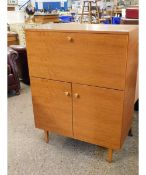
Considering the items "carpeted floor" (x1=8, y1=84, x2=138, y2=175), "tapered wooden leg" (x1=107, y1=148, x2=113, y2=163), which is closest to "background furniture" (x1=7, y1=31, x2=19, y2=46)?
"carpeted floor" (x1=8, y1=84, x2=138, y2=175)

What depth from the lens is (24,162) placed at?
5.78 ft

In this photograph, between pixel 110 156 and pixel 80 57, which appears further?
pixel 110 156

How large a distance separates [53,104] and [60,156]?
0.46m

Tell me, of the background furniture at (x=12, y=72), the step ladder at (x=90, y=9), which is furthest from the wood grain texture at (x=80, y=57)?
the step ladder at (x=90, y=9)

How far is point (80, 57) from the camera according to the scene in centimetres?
150

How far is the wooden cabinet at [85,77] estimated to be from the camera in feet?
4.58

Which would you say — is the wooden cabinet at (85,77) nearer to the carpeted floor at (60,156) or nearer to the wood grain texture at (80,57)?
the wood grain texture at (80,57)

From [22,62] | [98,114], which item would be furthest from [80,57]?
[22,62]

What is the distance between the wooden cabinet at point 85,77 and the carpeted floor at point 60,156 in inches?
5.3

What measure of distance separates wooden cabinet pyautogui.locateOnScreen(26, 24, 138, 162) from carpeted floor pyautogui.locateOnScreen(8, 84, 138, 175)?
135 millimetres

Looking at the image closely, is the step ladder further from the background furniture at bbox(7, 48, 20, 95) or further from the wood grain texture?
the wood grain texture

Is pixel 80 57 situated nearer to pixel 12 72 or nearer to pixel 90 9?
pixel 12 72

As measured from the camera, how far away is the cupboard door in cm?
167
